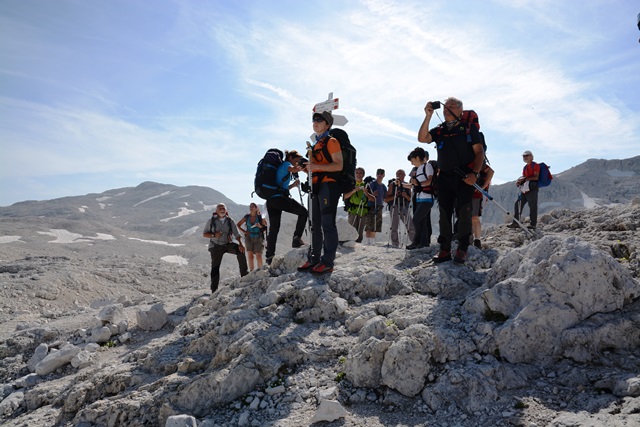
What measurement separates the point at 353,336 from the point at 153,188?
8835 cm

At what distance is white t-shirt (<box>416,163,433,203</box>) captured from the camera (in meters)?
8.66

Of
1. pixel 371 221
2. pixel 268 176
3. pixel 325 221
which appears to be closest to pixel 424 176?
pixel 325 221

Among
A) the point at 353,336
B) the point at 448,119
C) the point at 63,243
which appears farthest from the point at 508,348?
the point at 63,243

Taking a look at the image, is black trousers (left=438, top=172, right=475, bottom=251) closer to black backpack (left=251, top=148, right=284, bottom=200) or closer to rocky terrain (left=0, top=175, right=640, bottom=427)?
rocky terrain (left=0, top=175, right=640, bottom=427)

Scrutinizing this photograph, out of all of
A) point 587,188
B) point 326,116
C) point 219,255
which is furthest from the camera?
point 587,188

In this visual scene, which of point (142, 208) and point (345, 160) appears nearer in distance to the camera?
point (345, 160)

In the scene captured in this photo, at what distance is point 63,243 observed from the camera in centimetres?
3081

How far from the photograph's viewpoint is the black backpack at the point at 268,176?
8.31 meters

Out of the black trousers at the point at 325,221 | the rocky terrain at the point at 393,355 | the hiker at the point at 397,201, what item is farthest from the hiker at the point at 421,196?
the hiker at the point at 397,201

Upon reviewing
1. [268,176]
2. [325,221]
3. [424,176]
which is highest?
[424,176]

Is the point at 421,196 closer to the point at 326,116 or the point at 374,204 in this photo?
the point at 326,116

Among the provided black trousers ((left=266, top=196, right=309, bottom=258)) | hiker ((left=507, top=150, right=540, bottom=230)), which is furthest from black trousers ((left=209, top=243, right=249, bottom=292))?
hiker ((left=507, top=150, right=540, bottom=230))

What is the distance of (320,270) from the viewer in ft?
22.5

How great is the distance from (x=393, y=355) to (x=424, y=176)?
513 centimetres
